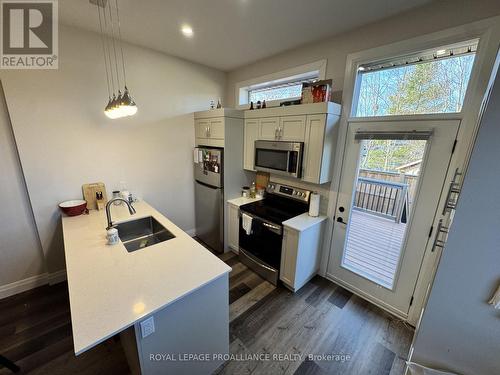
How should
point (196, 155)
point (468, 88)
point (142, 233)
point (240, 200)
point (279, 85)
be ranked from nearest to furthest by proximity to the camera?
point (468, 88)
point (142, 233)
point (279, 85)
point (240, 200)
point (196, 155)

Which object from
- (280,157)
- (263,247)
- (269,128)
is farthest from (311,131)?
(263,247)

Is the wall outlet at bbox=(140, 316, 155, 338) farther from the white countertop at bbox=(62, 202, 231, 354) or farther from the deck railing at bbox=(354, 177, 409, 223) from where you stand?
the deck railing at bbox=(354, 177, 409, 223)

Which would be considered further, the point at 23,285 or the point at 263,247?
the point at 263,247

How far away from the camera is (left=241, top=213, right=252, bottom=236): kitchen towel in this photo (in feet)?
8.33

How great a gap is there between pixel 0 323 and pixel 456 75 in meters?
4.48

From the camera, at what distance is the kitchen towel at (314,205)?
93.9 inches

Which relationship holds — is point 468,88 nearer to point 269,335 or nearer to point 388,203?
point 388,203

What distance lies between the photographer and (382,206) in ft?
6.67

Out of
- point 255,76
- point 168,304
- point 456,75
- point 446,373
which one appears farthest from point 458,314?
point 255,76

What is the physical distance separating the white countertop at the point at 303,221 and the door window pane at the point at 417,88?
1.21 meters

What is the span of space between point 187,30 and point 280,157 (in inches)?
64.8

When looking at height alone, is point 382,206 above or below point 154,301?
above

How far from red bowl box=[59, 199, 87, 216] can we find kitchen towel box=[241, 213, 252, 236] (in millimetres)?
1811

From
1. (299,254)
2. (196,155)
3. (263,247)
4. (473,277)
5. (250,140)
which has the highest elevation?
(250,140)
